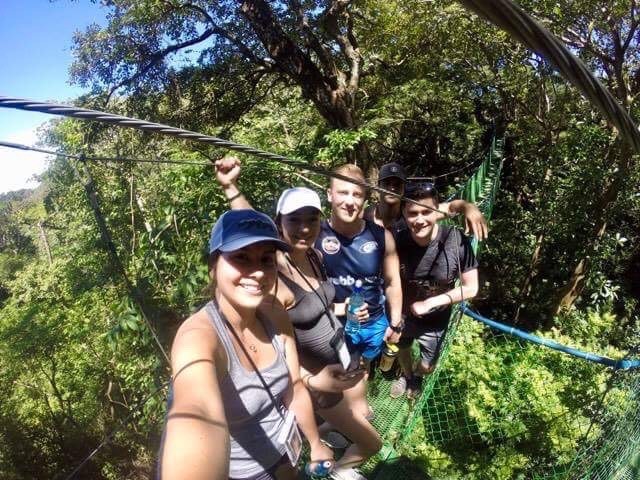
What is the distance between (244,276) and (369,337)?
1.04 m

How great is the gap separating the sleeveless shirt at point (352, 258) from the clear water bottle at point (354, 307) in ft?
0.06

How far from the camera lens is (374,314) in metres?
1.91

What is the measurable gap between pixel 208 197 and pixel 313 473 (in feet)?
5.20

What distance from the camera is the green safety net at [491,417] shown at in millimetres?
2299

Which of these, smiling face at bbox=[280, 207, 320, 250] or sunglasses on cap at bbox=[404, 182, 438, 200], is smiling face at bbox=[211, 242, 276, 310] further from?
sunglasses on cap at bbox=[404, 182, 438, 200]

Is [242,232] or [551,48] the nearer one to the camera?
[551,48]

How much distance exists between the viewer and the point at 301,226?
1554 mm

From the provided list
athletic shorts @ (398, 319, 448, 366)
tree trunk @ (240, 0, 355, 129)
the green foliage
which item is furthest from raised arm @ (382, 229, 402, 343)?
tree trunk @ (240, 0, 355, 129)

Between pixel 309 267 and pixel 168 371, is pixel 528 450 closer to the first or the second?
pixel 309 267

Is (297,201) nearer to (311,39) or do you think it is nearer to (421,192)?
(421,192)

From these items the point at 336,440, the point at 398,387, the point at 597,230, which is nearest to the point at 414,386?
the point at 398,387

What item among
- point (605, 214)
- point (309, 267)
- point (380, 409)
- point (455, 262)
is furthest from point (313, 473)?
point (605, 214)

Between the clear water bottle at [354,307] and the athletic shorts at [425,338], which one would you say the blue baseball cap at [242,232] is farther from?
the athletic shorts at [425,338]

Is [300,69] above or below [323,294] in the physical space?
above
